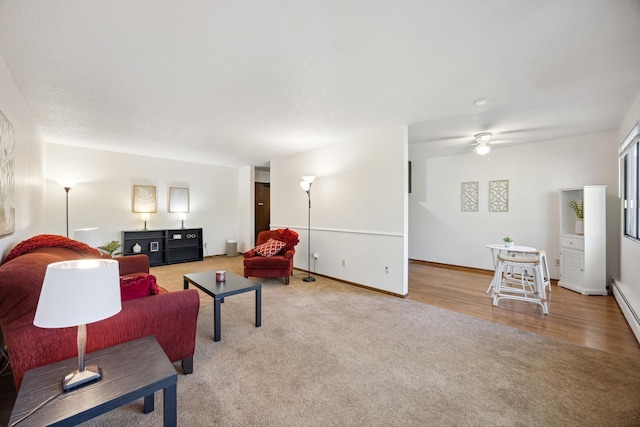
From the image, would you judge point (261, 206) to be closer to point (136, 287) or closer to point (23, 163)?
point (23, 163)

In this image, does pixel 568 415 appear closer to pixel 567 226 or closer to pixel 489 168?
pixel 567 226

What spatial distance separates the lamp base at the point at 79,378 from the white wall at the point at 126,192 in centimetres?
493

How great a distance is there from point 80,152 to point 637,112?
26.8 feet

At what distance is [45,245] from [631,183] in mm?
6194

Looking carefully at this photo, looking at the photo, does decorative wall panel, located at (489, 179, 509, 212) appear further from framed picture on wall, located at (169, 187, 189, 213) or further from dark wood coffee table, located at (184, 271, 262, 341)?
framed picture on wall, located at (169, 187, 189, 213)

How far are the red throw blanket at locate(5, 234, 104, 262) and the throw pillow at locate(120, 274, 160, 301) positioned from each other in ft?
3.21

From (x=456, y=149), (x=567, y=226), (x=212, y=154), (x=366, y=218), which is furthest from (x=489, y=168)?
(x=212, y=154)

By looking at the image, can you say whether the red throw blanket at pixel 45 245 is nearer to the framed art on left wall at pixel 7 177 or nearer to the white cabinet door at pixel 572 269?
the framed art on left wall at pixel 7 177

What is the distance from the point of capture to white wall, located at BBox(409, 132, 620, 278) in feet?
13.5

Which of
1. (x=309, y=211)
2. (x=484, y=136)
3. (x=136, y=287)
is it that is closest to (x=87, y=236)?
(x=136, y=287)

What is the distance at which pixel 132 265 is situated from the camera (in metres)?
3.36

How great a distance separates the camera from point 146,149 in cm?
525

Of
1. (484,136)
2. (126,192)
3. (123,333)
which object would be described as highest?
(484,136)

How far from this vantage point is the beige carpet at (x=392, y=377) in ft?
5.19
